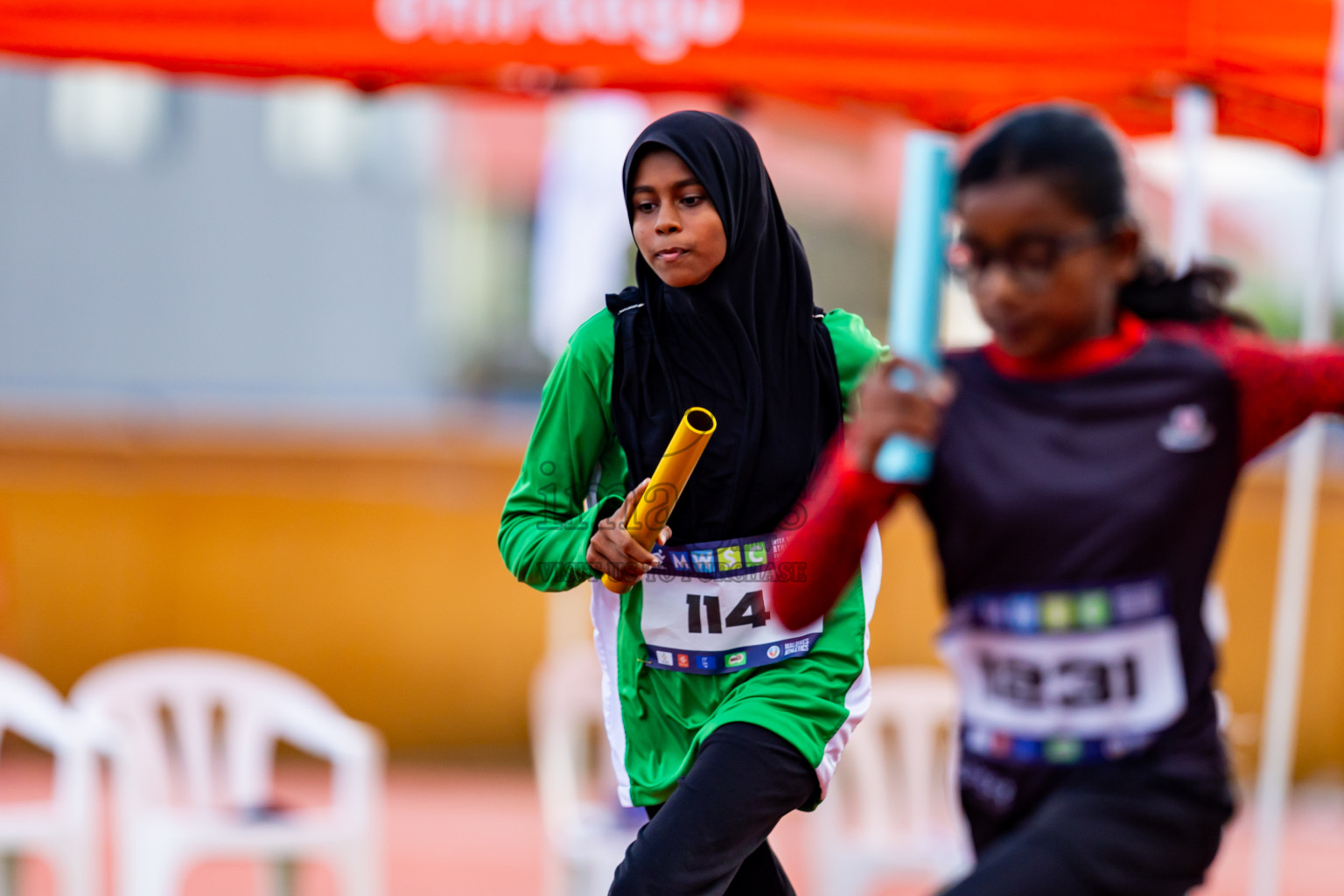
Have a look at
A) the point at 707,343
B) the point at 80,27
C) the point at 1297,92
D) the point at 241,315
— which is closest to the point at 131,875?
the point at 80,27

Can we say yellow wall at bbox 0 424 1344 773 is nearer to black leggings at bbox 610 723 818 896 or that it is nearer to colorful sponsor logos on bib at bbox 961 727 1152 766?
black leggings at bbox 610 723 818 896

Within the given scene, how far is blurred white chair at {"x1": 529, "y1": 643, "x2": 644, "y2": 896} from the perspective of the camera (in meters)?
4.46

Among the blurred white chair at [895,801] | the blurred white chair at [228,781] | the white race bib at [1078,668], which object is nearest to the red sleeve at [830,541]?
the white race bib at [1078,668]

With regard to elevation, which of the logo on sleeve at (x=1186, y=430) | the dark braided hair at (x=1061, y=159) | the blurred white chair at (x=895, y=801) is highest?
the dark braided hair at (x=1061, y=159)

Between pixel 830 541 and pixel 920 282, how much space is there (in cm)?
34

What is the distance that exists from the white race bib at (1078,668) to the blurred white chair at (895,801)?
2491 millimetres

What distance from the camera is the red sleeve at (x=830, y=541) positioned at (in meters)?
1.97

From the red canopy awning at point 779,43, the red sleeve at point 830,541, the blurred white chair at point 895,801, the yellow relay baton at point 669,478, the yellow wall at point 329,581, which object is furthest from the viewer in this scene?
the yellow wall at point 329,581

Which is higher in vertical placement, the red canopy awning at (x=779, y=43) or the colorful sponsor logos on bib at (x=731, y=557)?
the red canopy awning at (x=779, y=43)

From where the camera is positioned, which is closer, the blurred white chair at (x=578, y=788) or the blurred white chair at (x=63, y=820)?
the blurred white chair at (x=63, y=820)

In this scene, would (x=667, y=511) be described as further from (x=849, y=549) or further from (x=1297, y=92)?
(x=1297, y=92)

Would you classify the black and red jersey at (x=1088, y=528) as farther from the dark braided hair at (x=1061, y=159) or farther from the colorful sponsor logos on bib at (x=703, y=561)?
the colorful sponsor logos on bib at (x=703, y=561)

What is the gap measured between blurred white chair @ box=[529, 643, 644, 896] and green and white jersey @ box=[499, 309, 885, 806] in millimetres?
1817

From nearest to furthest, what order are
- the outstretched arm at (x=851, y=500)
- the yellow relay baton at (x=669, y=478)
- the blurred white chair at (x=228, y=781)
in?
1. the outstretched arm at (x=851, y=500)
2. the yellow relay baton at (x=669, y=478)
3. the blurred white chair at (x=228, y=781)
